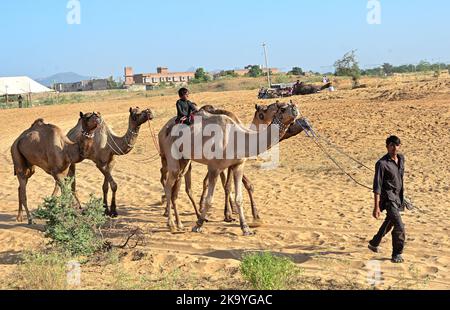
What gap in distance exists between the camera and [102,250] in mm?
8711

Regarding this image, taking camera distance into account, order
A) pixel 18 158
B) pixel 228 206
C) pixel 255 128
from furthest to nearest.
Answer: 1. pixel 18 158
2. pixel 255 128
3. pixel 228 206

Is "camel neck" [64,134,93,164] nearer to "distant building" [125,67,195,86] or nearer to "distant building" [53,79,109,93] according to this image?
"distant building" [53,79,109,93]

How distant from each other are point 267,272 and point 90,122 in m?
5.36

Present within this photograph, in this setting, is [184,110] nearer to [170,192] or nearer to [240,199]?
[170,192]

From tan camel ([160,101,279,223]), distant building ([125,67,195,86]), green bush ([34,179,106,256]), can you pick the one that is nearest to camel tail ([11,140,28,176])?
tan camel ([160,101,279,223])

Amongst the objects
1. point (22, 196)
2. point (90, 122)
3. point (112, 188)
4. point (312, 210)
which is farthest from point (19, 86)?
point (312, 210)

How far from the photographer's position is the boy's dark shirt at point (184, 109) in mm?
10312

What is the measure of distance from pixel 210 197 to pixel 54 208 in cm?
258

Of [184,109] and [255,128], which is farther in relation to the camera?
[255,128]

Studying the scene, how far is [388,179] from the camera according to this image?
25.6 feet

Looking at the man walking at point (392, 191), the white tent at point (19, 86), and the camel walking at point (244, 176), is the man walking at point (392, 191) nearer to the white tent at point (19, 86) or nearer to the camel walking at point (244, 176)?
the camel walking at point (244, 176)

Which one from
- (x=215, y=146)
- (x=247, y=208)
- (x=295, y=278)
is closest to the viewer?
(x=295, y=278)
